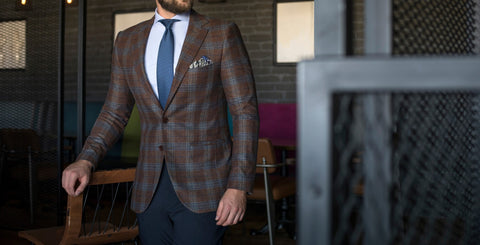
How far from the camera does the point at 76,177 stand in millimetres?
1426

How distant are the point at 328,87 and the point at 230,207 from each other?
0.99 metres

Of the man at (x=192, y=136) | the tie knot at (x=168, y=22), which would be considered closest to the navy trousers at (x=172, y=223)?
the man at (x=192, y=136)

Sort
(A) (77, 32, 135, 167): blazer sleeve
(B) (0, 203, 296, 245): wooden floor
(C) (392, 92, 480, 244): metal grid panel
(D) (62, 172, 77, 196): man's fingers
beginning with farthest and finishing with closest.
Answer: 1. (B) (0, 203, 296, 245): wooden floor
2. (A) (77, 32, 135, 167): blazer sleeve
3. (D) (62, 172, 77, 196): man's fingers
4. (C) (392, 92, 480, 244): metal grid panel

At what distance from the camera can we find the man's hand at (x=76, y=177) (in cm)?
141

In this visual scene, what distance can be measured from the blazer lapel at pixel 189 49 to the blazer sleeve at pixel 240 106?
0.27ft

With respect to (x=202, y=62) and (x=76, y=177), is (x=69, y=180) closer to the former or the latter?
(x=76, y=177)

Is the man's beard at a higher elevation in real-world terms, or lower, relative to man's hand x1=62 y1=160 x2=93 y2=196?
higher

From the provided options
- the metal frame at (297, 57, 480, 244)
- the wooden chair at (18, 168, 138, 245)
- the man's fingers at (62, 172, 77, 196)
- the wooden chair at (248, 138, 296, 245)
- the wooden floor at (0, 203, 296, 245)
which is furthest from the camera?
the wooden floor at (0, 203, 296, 245)

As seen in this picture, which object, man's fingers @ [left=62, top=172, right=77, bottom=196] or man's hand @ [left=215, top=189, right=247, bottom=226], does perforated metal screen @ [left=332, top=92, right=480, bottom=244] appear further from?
man's fingers @ [left=62, top=172, right=77, bottom=196]

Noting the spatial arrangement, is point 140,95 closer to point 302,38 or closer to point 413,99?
point 413,99

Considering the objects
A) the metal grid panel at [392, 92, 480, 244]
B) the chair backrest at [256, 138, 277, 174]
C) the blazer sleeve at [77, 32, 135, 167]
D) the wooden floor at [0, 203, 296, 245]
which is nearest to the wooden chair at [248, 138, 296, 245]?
the chair backrest at [256, 138, 277, 174]

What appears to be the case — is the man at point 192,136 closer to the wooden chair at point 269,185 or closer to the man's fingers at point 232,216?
the man's fingers at point 232,216

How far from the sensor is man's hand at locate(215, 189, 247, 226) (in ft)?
4.74

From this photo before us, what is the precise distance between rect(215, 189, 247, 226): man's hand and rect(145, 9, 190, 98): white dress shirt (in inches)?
15.3
